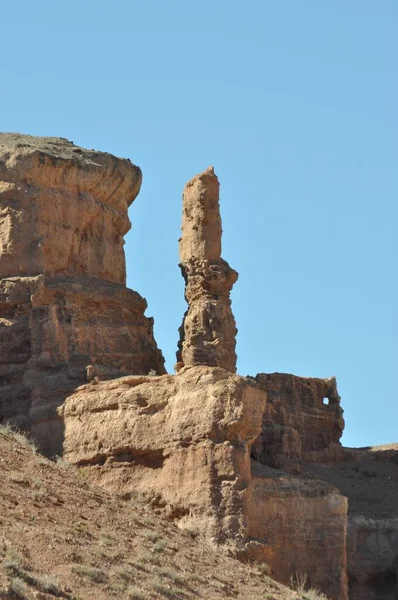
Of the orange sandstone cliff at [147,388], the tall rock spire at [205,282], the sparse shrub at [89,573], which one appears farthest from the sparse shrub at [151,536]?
the tall rock spire at [205,282]

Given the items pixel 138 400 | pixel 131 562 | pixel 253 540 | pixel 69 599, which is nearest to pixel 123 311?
pixel 138 400

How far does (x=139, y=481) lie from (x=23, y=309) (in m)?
7.82

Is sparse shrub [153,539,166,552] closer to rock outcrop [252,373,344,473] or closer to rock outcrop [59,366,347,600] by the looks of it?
rock outcrop [59,366,347,600]

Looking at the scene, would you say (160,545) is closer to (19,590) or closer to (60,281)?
(19,590)

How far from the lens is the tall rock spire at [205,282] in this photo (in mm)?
52188

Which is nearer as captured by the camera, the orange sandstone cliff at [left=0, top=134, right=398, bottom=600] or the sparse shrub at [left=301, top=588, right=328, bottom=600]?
the sparse shrub at [left=301, top=588, right=328, bottom=600]

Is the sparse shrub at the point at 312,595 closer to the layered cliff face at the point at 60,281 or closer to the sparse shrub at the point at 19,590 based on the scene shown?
the layered cliff face at the point at 60,281

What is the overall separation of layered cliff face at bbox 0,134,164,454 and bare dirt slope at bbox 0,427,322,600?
376cm

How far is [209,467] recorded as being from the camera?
149 ft

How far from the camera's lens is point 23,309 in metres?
52.7

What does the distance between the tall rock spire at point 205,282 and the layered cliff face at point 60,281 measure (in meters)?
1.83

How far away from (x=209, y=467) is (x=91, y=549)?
6852mm

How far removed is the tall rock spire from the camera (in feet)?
171

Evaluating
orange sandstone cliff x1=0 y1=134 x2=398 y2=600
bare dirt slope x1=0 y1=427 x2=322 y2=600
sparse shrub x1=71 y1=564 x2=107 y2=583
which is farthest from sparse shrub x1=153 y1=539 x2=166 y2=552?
sparse shrub x1=71 y1=564 x2=107 y2=583
